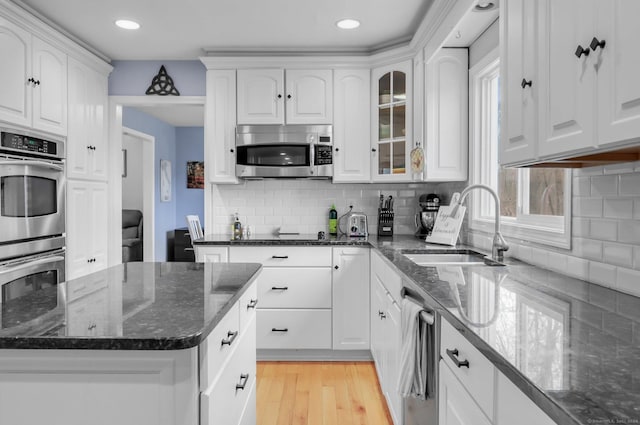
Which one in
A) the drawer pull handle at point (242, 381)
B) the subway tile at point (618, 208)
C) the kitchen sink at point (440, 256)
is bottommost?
the drawer pull handle at point (242, 381)

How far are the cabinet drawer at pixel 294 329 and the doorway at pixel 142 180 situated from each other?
3.54 m

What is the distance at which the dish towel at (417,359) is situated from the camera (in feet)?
4.95

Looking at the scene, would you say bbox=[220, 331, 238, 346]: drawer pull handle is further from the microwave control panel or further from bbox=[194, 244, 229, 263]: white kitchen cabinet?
the microwave control panel

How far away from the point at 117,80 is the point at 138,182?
3.31 m

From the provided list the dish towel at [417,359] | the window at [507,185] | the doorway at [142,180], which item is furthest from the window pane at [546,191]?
the doorway at [142,180]

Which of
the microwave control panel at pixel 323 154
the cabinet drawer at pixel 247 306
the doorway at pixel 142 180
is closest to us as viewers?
the cabinet drawer at pixel 247 306

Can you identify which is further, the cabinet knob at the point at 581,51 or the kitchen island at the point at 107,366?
the cabinet knob at the point at 581,51

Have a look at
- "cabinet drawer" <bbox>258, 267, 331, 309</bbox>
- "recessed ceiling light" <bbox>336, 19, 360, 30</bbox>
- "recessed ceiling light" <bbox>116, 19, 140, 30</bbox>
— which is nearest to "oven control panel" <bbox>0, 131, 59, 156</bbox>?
"recessed ceiling light" <bbox>116, 19, 140, 30</bbox>

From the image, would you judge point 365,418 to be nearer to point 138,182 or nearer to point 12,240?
point 12,240

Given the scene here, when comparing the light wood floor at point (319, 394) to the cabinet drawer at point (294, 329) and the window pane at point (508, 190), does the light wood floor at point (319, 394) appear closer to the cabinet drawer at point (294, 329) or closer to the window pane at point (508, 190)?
the cabinet drawer at point (294, 329)

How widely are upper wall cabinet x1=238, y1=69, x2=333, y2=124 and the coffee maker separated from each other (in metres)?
1.02

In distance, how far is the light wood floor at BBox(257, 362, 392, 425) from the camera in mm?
2459

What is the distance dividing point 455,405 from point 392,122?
8.52ft

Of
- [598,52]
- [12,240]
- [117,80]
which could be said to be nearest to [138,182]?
[117,80]
